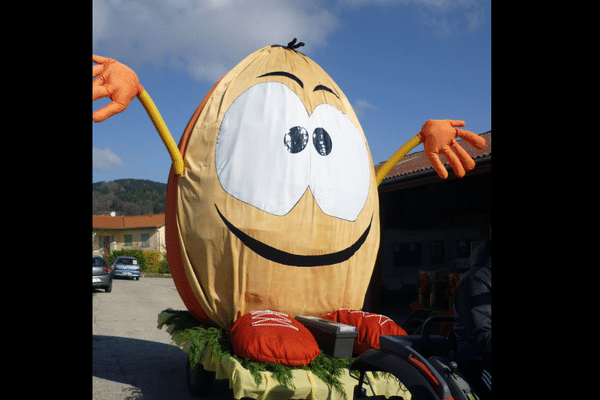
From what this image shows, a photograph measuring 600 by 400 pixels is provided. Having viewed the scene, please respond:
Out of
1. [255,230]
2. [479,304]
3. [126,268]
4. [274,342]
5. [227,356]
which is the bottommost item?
[126,268]

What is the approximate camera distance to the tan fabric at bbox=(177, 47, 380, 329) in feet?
13.8

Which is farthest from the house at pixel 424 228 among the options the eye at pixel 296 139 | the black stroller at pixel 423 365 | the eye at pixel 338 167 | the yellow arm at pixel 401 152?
the black stroller at pixel 423 365

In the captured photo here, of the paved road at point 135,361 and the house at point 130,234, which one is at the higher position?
the house at point 130,234

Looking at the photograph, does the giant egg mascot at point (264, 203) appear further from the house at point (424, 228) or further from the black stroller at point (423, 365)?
the house at point (424, 228)

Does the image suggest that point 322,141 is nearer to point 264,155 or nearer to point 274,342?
point 264,155

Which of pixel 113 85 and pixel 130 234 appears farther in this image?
pixel 130 234

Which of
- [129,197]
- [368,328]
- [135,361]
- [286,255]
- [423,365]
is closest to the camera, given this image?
[423,365]

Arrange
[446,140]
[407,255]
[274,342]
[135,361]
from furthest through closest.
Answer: [407,255] → [135,361] → [446,140] → [274,342]

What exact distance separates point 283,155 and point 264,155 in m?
0.17

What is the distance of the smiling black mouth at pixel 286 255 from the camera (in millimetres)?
4199

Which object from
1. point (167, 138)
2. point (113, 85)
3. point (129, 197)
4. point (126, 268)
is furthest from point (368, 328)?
point (129, 197)

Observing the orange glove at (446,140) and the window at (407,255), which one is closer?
the orange glove at (446,140)

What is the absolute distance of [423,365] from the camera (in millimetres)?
2334
